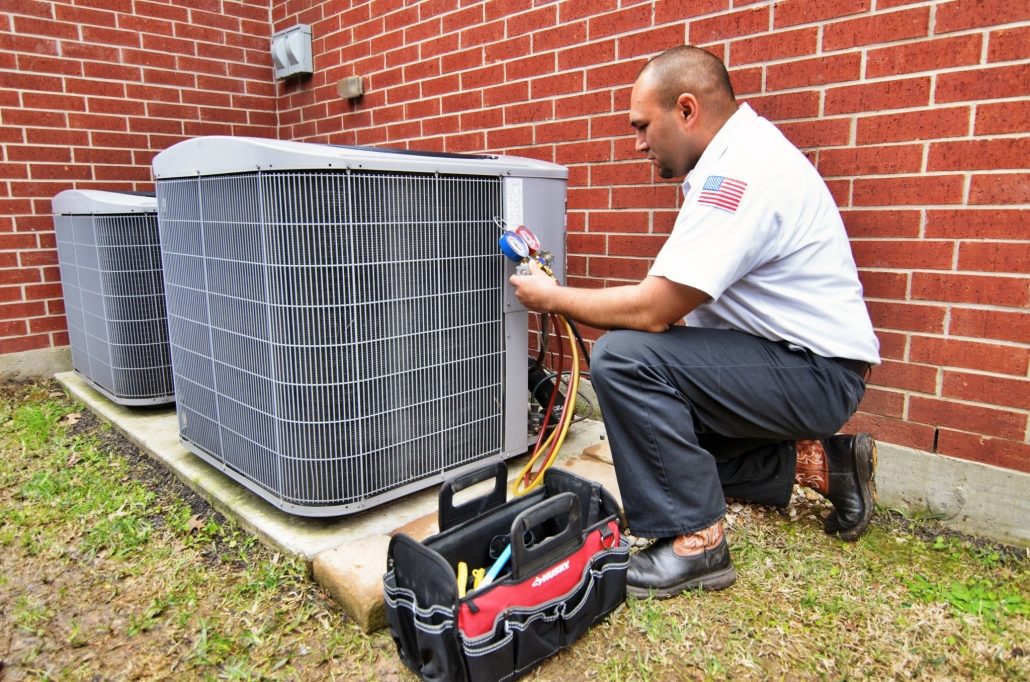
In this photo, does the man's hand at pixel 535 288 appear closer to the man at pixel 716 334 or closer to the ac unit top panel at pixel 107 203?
the man at pixel 716 334

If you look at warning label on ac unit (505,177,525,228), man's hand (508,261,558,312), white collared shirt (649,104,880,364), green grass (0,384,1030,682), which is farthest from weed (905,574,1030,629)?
warning label on ac unit (505,177,525,228)

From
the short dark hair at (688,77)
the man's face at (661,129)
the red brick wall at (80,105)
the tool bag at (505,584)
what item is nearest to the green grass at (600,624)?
the tool bag at (505,584)

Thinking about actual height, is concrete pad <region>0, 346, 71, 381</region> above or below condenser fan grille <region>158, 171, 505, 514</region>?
below

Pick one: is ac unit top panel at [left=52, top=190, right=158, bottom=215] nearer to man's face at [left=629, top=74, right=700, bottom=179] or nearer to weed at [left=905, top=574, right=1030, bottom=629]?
man's face at [left=629, top=74, right=700, bottom=179]

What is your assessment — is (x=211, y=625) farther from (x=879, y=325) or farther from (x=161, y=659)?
(x=879, y=325)

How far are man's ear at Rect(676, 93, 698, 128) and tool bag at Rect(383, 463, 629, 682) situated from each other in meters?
1.04

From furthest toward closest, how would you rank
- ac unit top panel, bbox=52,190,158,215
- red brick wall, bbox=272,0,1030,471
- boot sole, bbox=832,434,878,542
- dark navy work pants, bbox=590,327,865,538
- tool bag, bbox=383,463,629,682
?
ac unit top panel, bbox=52,190,158,215 → boot sole, bbox=832,434,878,542 → red brick wall, bbox=272,0,1030,471 → dark navy work pants, bbox=590,327,865,538 → tool bag, bbox=383,463,629,682

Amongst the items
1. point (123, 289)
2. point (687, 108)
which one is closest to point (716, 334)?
point (687, 108)

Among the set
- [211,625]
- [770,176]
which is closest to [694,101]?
[770,176]

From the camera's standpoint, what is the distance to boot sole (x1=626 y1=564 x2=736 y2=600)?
1724 mm

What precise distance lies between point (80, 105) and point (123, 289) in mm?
1430

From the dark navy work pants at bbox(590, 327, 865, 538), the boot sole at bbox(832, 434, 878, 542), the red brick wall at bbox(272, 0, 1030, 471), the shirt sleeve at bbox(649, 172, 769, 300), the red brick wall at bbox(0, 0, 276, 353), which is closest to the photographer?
the shirt sleeve at bbox(649, 172, 769, 300)

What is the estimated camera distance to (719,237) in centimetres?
163

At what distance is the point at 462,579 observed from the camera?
4.84ft
